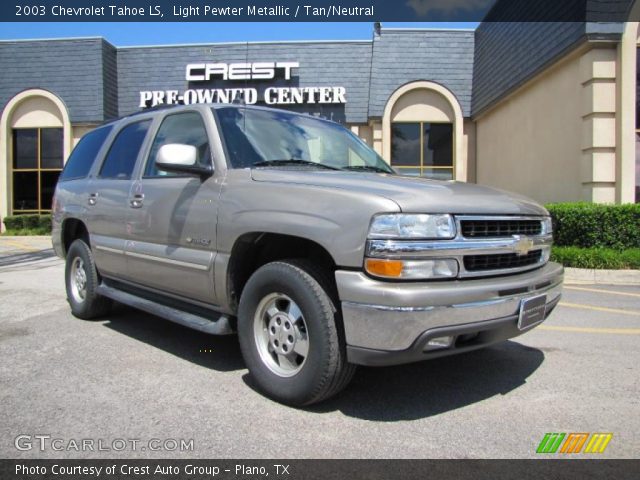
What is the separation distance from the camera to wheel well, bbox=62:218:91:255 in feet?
18.2

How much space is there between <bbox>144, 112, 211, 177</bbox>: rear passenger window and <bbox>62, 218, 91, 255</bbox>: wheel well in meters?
1.70

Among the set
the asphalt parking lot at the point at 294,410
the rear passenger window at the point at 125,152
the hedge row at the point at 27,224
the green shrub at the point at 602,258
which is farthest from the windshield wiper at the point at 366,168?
the hedge row at the point at 27,224

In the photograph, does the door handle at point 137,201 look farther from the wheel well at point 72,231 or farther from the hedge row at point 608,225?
the hedge row at point 608,225

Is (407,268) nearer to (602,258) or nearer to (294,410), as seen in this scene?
(294,410)

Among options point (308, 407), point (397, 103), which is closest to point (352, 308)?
point (308, 407)

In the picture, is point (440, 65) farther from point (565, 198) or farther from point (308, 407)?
point (308, 407)

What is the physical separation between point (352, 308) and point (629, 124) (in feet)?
31.2

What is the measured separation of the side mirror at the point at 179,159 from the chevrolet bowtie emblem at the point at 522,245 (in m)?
2.09

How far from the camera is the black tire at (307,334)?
2.79 meters

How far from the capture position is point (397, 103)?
55.5 feet

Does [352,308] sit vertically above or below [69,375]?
above

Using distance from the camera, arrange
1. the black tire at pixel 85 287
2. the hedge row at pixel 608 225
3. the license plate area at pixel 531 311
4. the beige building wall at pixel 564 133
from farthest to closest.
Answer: the beige building wall at pixel 564 133 → the hedge row at pixel 608 225 → the black tire at pixel 85 287 → the license plate area at pixel 531 311

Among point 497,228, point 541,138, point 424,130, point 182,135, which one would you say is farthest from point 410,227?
point 424,130

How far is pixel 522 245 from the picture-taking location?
3.10 m
